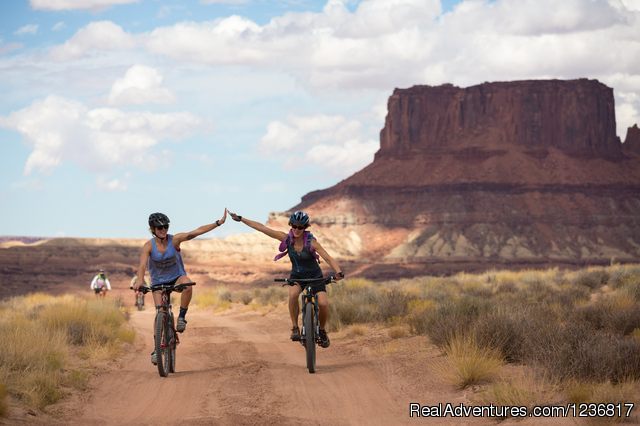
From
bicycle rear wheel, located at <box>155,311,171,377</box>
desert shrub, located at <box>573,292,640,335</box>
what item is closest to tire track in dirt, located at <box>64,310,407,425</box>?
bicycle rear wheel, located at <box>155,311,171,377</box>

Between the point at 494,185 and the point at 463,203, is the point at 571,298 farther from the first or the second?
the point at 494,185

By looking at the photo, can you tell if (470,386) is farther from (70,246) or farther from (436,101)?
(436,101)

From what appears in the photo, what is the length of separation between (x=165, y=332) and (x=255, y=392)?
168 cm

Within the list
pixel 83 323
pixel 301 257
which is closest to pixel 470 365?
pixel 301 257

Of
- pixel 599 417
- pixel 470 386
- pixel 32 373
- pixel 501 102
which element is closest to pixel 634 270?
pixel 470 386

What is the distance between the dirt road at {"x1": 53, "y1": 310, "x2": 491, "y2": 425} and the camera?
22.2 feet

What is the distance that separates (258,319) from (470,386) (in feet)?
39.9

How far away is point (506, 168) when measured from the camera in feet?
342

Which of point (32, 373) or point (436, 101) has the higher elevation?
point (436, 101)

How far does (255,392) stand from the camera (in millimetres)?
7887

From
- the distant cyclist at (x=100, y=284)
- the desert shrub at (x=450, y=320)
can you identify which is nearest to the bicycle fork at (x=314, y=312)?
the desert shrub at (x=450, y=320)

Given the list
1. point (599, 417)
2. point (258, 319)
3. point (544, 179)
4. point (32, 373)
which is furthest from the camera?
point (544, 179)

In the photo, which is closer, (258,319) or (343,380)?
(343,380)

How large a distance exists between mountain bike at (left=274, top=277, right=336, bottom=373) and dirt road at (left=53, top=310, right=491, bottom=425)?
0.30 m
